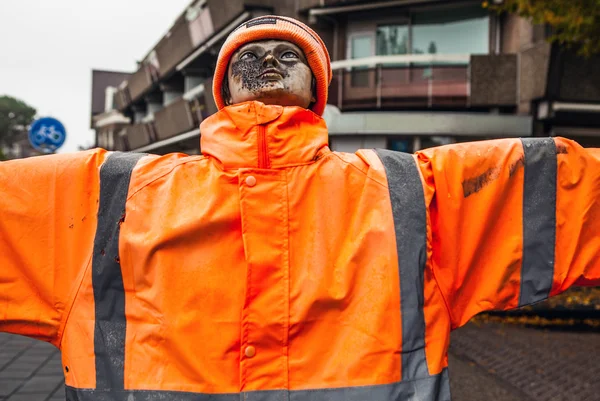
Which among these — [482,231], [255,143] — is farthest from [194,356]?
[482,231]

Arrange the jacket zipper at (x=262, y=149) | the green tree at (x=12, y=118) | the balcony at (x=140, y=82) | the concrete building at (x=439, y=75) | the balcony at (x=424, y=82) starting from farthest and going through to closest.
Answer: the green tree at (x=12, y=118)
the balcony at (x=140, y=82)
the balcony at (x=424, y=82)
the concrete building at (x=439, y=75)
the jacket zipper at (x=262, y=149)

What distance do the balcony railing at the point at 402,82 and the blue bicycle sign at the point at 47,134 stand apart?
711 cm

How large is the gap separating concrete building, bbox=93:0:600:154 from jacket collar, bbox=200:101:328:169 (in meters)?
11.4

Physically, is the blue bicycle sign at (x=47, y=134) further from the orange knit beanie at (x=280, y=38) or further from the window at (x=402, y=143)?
the orange knit beanie at (x=280, y=38)

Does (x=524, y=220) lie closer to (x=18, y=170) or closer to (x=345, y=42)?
(x=18, y=170)

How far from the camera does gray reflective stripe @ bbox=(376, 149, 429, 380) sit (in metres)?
1.49

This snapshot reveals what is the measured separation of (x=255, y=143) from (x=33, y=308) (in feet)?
2.61

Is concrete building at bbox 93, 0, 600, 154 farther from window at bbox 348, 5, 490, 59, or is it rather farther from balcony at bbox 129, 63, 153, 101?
balcony at bbox 129, 63, 153, 101

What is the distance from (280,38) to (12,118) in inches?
2509

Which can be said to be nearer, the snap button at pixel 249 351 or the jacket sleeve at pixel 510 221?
the snap button at pixel 249 351

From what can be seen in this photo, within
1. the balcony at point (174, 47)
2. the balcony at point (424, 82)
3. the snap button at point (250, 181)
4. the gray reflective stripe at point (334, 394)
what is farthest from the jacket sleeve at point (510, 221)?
the balcony at point (174, 47)

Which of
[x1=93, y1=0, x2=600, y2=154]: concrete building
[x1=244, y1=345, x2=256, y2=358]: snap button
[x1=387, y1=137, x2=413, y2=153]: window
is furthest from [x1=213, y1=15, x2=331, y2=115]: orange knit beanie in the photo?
[x1=387, y1=137, x2=413, y2=153]: window

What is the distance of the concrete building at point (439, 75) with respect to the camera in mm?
12016

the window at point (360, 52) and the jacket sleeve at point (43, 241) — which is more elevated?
the window at point (360, 52)
